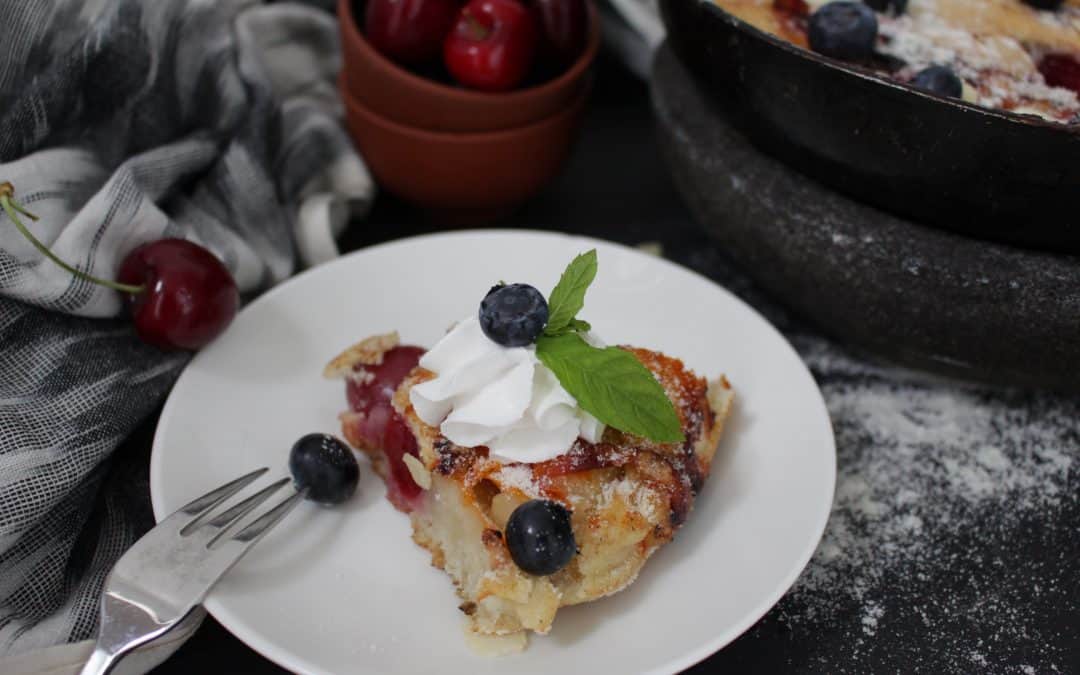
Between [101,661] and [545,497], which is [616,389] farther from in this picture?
[101,661]

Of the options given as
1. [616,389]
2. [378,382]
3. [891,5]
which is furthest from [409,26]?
[616,389]

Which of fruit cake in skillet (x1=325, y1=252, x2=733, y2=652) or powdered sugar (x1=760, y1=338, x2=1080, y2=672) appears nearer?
fruit cake in skillet (x1=325, y1=252, x2=733, y2=652)

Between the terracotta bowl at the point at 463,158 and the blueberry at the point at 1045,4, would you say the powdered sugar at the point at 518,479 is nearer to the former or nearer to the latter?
the terracotta bowl at the point at 463,158

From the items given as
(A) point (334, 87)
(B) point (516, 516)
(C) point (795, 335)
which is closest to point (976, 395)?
(C) point (795, 335)

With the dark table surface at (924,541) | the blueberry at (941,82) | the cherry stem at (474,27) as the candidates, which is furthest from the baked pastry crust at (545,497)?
the cherry stem at (474,27)

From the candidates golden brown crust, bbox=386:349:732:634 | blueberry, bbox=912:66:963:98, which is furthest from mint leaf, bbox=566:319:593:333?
blueberry, bbox=912:66:963:98

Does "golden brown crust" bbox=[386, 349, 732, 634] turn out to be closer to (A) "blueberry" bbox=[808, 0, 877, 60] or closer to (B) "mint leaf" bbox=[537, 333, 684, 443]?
(B) "mint leaf" bbox=[537, 333, 684, 443]

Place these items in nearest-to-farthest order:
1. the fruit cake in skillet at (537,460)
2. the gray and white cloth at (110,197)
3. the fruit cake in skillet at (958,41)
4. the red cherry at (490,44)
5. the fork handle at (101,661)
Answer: the fork handle at (101,661)
the fruit cake in skillet at (537,460)
the gray and white cloth at (110,197)
the fruit cake in skillet at (958,41)
the red cherry at (490,44)
